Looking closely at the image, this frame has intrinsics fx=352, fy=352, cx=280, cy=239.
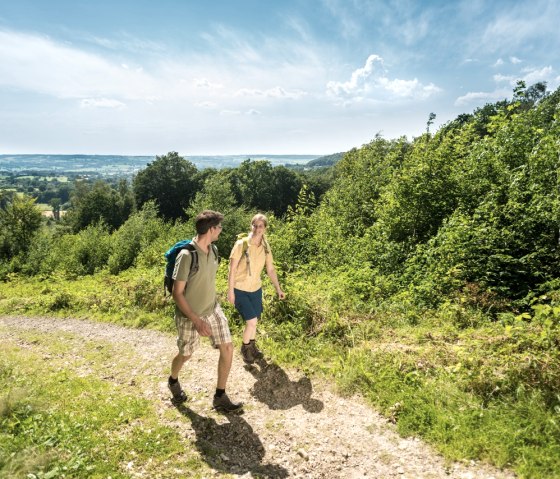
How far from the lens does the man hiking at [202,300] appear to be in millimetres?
4293

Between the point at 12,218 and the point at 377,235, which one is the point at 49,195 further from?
the point at 377,235

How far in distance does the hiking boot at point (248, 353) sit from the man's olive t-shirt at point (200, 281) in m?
1.83

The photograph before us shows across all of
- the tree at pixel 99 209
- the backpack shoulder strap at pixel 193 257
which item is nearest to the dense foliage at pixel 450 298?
the backpack shoulder strap at pixel 193 257

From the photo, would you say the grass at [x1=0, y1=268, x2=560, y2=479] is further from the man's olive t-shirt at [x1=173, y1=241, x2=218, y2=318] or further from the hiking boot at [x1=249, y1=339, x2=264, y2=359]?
the man's olive t-shirt at [x1=173, y1=241, x2=218, y2=318]

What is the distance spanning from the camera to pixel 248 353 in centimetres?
621

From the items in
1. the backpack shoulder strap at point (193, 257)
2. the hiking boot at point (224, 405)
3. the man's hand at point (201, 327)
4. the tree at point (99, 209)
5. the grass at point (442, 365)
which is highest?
the backpack shoulder strap at point (193, 257)

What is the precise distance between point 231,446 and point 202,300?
1.81m

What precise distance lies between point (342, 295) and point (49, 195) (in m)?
193

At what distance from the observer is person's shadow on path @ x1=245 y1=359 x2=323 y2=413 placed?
512cm

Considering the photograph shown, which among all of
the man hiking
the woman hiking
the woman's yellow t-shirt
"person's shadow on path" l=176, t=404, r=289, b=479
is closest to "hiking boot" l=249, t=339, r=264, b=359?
the woman hiking

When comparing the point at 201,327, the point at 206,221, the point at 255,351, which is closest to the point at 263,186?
the point at 255,351

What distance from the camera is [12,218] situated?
37750 mm

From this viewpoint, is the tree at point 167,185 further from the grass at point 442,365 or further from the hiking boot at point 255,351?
the hiking boot at point 255,351

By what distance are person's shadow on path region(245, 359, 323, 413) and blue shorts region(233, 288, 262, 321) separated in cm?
96
